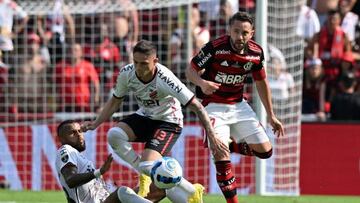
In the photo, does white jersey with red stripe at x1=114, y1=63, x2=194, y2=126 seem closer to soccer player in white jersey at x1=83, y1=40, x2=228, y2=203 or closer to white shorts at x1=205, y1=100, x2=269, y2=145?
soccer player in white jersey at x1=83, y1=40, x2=228, y2=203

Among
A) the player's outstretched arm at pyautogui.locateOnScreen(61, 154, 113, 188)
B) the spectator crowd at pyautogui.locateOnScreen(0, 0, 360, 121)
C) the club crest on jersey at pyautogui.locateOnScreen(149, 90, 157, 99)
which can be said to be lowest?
the spectator crowd at pyautogui.locateOnScreen(0, 0, 360, 121)

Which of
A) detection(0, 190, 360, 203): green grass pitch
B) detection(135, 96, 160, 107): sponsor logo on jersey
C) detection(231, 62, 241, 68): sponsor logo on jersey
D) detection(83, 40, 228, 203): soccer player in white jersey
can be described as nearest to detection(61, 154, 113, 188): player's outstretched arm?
detection(83, 40, 228, 203): soccer player in white jersey

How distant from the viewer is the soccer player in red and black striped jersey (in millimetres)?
10867

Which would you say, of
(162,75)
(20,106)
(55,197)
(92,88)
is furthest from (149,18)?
(162,75)

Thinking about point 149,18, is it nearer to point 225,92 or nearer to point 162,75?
point 225,92

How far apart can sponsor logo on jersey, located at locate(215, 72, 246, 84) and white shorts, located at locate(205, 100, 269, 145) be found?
11.3 inches

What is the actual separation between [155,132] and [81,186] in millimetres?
1295

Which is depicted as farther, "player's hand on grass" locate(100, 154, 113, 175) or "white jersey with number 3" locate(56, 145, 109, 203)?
"white jersey with number 3" locate(56, 145, 109, 203)

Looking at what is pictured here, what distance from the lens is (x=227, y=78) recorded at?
11312 millimetres

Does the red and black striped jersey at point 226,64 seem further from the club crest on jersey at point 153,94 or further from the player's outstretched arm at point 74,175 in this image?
the player's outstretched arm at point 74,175

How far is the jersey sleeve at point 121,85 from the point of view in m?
10.5

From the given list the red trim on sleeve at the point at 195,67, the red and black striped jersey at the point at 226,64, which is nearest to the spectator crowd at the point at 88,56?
the red and black striped jersey at the point at 226,64

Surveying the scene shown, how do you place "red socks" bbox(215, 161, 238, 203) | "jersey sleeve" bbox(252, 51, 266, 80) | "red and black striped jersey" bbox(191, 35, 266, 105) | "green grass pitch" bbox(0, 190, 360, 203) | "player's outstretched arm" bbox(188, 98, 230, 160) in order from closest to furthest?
"player's outstretched arm" bbox(188, 98, 230, 160) < "red socks" bbox(215, 161, 238, 203) < "red and black striped jersey" bbox(191, 35, 266, 105) < "jersey sleeve" bbox(252, 51, 266, 80) < "green grass pitch" bbox(0, 190, 360, 203)

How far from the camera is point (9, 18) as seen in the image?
1672 centimetres
